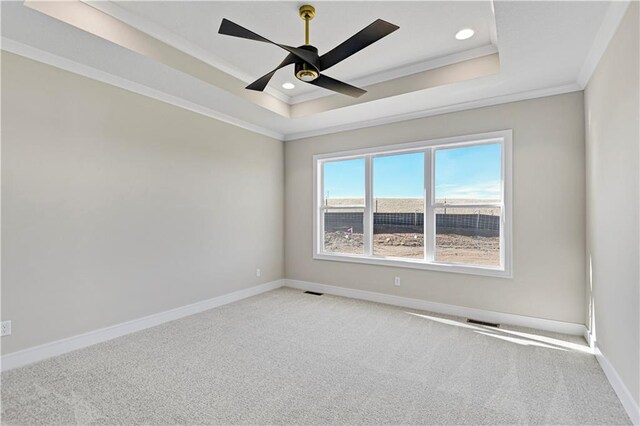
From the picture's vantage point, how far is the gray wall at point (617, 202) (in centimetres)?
192

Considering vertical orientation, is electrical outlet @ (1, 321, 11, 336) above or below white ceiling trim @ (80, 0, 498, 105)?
below

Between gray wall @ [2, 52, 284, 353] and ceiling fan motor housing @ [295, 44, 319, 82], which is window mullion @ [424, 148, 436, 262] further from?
gray wall @ [2, 52, 284, 353]

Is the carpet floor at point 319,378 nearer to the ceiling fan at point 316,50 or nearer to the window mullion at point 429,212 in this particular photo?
the window mullion at point 429,212

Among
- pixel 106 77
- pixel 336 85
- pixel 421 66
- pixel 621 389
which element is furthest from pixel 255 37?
pixel 621 389

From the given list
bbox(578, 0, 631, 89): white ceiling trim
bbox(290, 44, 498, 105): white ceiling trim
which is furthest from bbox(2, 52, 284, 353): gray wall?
bbox(578, 0, 631, 89): white ceiling trim

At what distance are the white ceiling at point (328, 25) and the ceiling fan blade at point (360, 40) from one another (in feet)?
1.63

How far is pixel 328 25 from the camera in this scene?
9.04ft

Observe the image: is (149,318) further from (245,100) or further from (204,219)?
(245,100)

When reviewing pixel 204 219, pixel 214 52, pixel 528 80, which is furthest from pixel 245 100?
pixel 528 80

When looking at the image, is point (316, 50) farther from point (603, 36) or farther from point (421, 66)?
point (603, 36)

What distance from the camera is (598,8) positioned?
210 centimetres

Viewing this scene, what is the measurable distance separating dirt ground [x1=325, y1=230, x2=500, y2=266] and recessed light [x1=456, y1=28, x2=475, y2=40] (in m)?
2.29

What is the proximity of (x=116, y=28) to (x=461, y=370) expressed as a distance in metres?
4.00

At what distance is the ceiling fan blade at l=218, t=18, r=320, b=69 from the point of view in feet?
6.70
